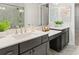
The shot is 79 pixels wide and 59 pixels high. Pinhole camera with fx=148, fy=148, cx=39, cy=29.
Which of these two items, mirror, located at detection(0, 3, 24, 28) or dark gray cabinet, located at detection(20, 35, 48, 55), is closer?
dark gray cabinet, located at detection(20, 35, 48, 55)

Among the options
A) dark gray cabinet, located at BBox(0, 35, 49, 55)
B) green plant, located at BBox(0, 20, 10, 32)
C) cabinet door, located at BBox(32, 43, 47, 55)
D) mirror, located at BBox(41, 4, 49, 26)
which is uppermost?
mirror, located at BBox(41, 4, 49, 26)

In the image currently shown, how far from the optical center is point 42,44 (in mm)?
2061

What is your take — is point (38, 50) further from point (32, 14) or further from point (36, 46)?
point (32, 14)

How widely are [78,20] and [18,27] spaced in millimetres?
867

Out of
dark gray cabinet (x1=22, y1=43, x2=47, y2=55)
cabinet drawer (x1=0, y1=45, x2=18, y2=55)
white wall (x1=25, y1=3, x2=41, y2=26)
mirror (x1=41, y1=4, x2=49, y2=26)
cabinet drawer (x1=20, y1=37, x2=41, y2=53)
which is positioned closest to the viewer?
cabinet drawer (x1=0, y1=45, x2=18, y2=55)

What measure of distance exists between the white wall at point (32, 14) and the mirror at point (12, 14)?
0.25 ft

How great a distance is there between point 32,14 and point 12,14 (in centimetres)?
31

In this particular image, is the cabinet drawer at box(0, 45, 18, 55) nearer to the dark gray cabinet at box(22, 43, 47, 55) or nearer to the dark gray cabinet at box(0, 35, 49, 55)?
the dark gray cabinet at box(0, 35, 49, 55)

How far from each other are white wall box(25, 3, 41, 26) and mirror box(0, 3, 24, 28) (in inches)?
3.0

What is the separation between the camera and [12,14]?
6.06 ft

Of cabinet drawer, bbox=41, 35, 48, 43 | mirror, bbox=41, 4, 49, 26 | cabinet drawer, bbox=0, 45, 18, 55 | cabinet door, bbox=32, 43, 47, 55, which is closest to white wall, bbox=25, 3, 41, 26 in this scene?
mirror, bbox=41, 4, 49, 26

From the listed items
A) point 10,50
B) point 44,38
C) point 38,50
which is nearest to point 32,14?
point 44,38

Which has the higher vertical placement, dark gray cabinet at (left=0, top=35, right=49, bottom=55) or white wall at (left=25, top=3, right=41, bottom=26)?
white wall at (left=25, top=3, right=41, bottom=26)

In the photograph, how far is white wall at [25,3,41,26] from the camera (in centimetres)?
197
